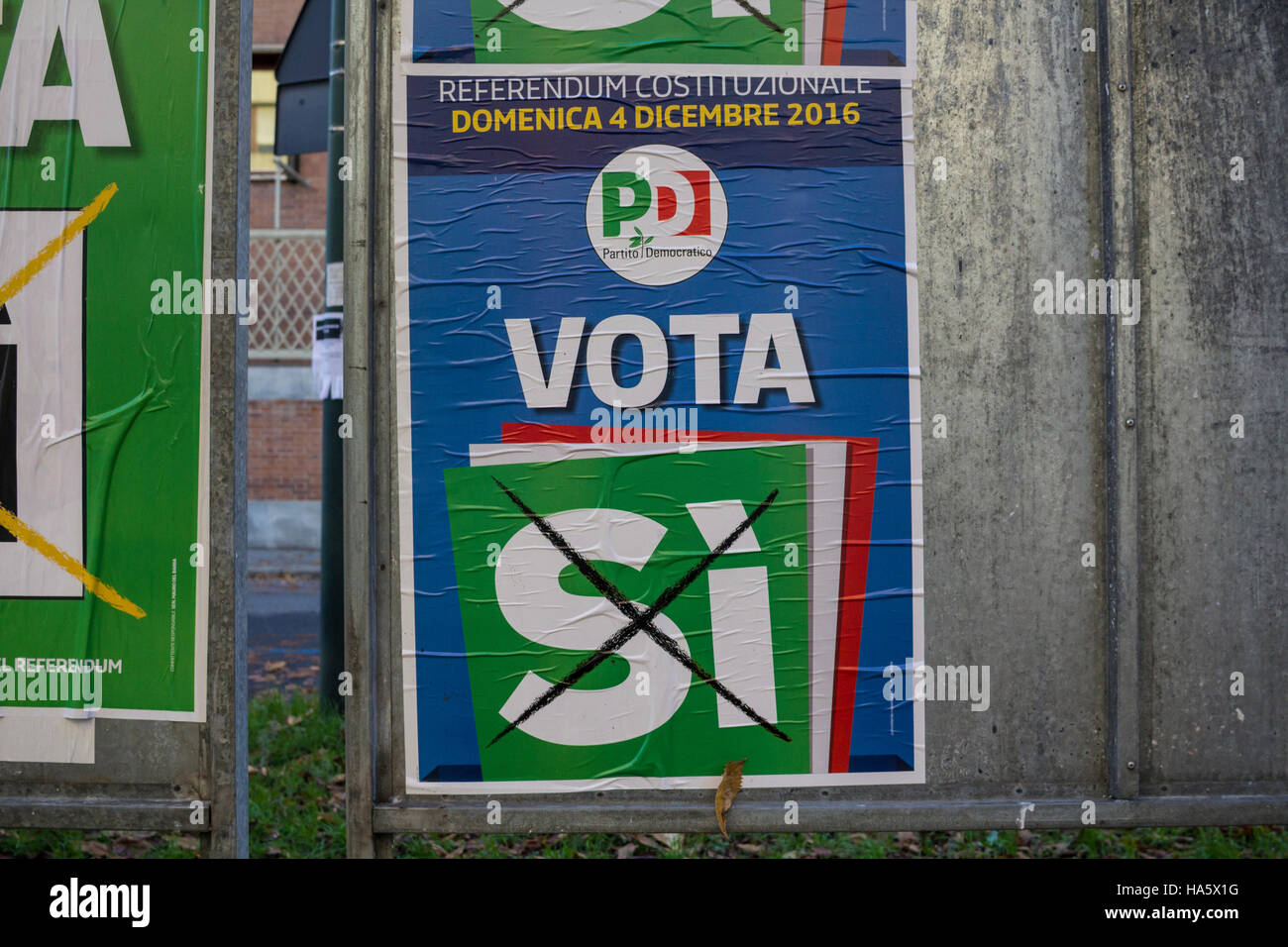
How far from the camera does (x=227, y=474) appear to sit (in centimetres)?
288

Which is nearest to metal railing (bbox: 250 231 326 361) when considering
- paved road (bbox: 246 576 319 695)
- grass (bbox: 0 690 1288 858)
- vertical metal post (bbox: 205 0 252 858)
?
paved road (bbox: 246 576 319 695)

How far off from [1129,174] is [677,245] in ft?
4.58

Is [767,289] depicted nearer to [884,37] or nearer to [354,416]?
[884,37]

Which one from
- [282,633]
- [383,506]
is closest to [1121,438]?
[383,506]

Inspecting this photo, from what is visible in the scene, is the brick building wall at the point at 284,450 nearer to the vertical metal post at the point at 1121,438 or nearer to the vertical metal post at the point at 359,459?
the vertical metal post at the point at 359,459

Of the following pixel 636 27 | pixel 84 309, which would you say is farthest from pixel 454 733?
pixel 636 27

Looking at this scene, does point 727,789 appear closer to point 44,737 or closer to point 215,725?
point 215,725

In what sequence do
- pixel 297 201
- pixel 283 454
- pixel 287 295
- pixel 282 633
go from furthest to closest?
pixel 297 201, pixel 287 295, pixel 283 454, pixel 282 633

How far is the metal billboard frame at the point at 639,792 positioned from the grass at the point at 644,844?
85cm

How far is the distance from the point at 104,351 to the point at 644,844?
2627 millimetres

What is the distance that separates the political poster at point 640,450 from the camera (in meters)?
2.88

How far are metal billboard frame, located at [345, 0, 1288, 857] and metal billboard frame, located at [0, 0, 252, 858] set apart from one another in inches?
14.1

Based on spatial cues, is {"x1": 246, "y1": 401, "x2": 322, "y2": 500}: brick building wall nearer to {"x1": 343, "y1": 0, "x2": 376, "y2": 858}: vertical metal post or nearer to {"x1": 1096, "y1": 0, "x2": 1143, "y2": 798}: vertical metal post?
{"x1": 343, "y1": 0, "x2": 376, "y2": 858}: vertical metal post

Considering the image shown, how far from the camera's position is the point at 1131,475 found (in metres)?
2.85
